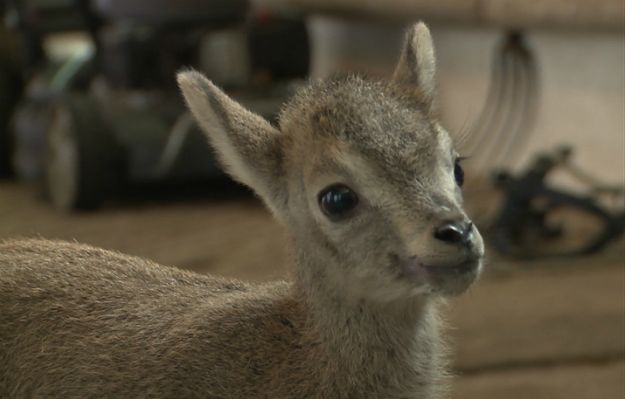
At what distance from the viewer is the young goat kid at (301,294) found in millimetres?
962

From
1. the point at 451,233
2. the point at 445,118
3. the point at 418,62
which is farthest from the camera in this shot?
the point at 445,118

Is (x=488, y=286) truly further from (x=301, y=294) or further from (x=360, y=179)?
(x=360, y=179)

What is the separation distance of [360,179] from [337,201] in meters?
0.04

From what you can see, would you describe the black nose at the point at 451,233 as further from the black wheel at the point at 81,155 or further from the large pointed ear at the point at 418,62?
the black wheel at the point at 81,155

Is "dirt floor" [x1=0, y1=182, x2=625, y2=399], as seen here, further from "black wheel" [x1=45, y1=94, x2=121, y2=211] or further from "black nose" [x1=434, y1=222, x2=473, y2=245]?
"black nose" [x1=434, y1=222, x2=473, y2=245]

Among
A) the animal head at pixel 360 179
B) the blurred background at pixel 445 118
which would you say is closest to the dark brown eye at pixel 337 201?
the animal head at pixel 360 179

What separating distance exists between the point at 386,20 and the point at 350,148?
9.06 feet

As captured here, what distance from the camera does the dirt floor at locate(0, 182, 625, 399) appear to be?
1.98 meters

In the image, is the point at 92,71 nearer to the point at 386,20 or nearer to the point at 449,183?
the point at 386,20

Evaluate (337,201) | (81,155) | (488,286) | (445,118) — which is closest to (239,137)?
(337,201)

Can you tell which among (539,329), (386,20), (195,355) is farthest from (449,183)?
(386,20)

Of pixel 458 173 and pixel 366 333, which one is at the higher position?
pixel 458 173

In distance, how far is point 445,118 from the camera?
2219mm

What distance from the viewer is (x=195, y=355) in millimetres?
1040
